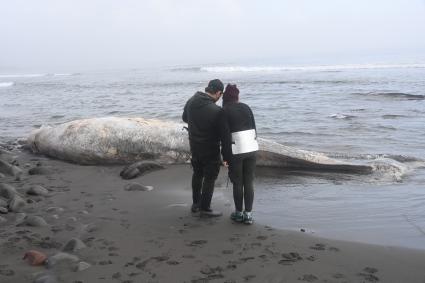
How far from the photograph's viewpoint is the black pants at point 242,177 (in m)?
5.88

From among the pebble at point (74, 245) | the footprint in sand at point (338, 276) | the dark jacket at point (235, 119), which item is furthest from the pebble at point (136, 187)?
the footprint in sand at point (338, 276)

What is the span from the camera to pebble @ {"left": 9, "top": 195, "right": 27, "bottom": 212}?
6205mm

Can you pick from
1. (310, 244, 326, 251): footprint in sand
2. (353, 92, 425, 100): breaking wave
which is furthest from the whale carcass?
(353, 92, 425, 100): breaking wave

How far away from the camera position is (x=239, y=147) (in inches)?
229

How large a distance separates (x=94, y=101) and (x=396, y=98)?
13612mm

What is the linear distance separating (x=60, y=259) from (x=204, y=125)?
237 centimetres

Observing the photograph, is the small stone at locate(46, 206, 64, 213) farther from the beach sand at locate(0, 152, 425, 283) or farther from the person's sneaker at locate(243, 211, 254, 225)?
the person's sneaker at locate(243, 211, 254, 225)

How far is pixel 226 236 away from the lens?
5410mm

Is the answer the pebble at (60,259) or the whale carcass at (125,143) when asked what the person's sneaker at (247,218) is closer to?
the pebble at (60,259)

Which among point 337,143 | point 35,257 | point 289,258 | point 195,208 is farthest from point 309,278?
point 337,143

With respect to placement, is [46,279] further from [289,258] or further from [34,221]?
[289,258]

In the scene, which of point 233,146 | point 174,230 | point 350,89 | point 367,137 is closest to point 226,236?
point 174,230

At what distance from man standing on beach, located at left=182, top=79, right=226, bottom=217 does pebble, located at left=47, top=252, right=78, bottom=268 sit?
2003mm

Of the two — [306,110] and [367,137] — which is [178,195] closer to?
[367,137]
